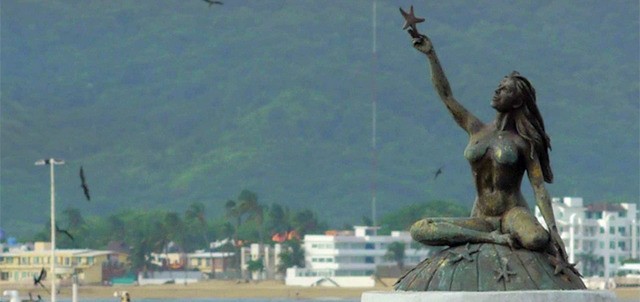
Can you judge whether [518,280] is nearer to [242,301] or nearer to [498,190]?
[498,190]

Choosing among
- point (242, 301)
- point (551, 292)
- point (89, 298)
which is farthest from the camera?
point (89, 298)

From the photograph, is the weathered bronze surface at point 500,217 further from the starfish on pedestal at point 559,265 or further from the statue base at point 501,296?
the statue base at point 501,296

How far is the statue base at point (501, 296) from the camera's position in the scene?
64.0 feet

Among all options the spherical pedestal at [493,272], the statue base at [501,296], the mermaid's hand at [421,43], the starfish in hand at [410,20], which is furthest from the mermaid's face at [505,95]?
the statue base at [501,296]

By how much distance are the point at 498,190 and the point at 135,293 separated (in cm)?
16682

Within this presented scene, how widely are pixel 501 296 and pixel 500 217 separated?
1308mm

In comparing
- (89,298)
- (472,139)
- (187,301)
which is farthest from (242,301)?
(472,139)

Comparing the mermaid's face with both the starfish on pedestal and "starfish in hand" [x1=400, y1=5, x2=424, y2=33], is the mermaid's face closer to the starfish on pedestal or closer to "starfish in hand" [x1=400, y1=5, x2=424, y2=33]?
"starfish in hand" [x1=400, y1=5, x2=424, y2=33]

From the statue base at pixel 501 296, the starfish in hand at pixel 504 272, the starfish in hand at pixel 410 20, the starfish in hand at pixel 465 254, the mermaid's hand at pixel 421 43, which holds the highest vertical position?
the starfish in hand at pixel 410 20

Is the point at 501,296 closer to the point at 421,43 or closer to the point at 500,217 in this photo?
the point at 500,217

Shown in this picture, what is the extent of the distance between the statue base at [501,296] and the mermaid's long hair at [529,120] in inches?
56.0

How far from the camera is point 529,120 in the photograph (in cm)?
2067

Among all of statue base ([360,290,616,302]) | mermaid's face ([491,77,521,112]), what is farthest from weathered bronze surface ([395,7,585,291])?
statue base ([360,290,616,302])

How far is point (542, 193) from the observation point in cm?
2066
